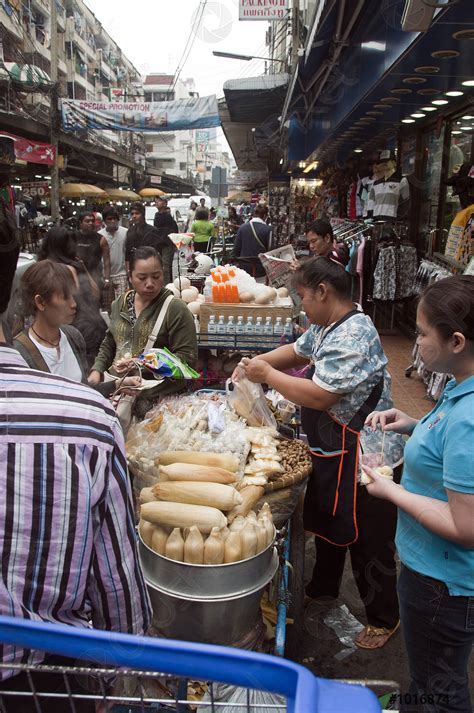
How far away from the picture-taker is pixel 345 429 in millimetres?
2729

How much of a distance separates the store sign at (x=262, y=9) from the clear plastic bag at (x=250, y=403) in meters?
9.69

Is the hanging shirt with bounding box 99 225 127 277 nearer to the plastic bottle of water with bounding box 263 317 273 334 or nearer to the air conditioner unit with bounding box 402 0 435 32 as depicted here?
the plastic bottle of water with bounding box 263 317 273 334

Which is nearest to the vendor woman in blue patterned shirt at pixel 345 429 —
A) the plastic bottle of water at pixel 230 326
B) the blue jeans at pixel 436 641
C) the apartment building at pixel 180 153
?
the blue jeans at pixel 436 641

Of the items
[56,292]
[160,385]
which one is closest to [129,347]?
[160,385]

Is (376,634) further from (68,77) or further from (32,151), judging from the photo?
(68,77)

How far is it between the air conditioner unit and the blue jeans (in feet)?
10.5

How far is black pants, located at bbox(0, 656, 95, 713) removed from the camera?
111cm

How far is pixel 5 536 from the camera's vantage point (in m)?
1.07

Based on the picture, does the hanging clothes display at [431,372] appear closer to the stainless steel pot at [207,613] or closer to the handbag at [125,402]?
the handbag at [125,402]

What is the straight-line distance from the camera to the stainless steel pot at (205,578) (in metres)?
1.89

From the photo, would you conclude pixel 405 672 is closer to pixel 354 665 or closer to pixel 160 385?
pixel 354 665

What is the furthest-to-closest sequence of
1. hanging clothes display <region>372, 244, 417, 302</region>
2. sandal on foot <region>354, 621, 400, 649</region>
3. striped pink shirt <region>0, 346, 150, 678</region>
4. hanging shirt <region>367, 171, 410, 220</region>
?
hanging shirt <region>367, 171, 410, 220</region>, hanging clothes display <region>372, 244, 417, 302</region>, sandal on foot <region>354, 621, 400, 649</region>, striped pink shirt <region>0, 346, 150, 678</region>

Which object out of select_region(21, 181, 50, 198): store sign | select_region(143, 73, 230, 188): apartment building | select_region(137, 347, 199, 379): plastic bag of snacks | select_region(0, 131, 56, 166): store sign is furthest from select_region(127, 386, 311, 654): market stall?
select_region(143, 73, 230, 188): apartment building

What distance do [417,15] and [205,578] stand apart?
351 centimetres
